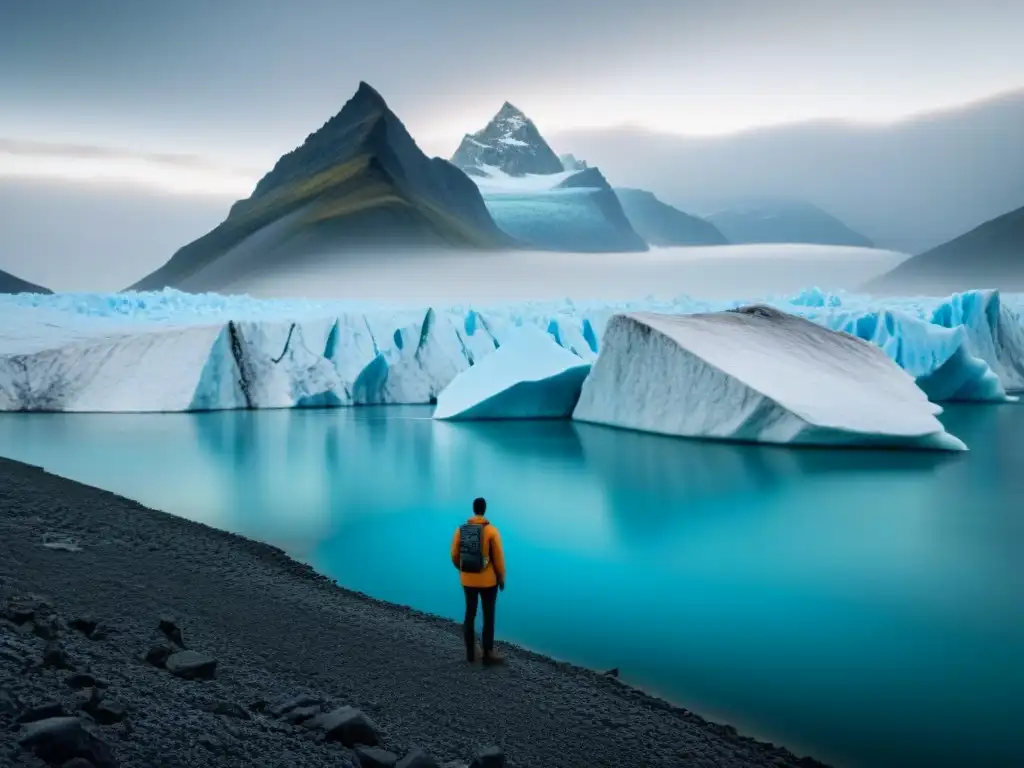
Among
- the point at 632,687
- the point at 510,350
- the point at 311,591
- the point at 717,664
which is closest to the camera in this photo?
the point at 632,687

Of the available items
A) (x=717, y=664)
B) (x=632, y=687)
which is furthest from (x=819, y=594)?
(x=632, y=687)

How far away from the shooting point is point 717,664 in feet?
12.5

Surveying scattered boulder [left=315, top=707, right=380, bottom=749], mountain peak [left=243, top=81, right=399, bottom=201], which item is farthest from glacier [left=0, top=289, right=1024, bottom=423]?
mountain peak [left=243, top=81, right=399, bottom=201]

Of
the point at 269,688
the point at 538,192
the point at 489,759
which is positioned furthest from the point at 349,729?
the point at 538,192

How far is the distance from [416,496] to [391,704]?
17.0 feet

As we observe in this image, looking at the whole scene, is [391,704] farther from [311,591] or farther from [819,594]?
[819,594]

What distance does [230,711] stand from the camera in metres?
2.61

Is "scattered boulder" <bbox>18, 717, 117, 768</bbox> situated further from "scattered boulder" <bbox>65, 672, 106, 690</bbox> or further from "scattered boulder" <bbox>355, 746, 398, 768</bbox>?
"scattered boulder" <bbox>355, 746, 398, 768</bbox>

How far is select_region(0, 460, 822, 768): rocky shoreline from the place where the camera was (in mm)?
2334

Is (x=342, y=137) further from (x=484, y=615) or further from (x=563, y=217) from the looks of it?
(x=484, y=615)

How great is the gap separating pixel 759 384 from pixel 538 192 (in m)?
78.1

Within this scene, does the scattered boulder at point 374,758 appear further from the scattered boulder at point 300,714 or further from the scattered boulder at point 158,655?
the scattered boulder at point 158,655

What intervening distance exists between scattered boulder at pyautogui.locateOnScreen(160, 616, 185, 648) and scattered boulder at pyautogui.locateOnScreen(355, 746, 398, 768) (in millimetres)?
1098

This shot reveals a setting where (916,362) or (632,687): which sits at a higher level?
(916,362)
